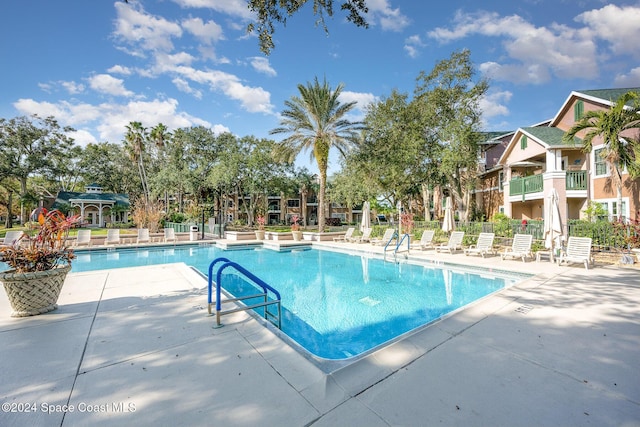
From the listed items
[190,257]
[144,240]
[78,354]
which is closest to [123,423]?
[78,354]

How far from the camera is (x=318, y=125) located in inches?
741

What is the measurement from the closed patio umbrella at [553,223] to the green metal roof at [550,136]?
8.14m

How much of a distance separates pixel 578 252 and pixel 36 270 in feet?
46.0

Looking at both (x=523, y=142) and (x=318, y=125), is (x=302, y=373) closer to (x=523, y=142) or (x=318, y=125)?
(x=318, y=125)

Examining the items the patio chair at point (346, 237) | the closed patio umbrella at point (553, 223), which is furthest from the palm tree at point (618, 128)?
the patio chair at point (346, 237)

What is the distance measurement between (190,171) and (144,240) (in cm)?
1874

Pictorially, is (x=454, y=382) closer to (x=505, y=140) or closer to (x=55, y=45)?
(x=55, y=45)

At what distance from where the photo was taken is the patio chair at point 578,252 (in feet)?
29.0

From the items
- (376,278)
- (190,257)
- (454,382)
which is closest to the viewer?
(454,382)

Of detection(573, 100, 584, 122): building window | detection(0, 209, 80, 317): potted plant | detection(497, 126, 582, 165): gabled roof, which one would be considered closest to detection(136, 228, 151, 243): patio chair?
detection(0, 209, 80, 317): potted plant

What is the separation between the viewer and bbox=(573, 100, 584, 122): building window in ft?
51.8

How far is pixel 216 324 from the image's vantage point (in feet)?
13.7

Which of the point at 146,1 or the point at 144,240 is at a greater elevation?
the point at 146,1

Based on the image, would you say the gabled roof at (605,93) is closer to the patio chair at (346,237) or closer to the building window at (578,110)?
the building window at (578,110)
